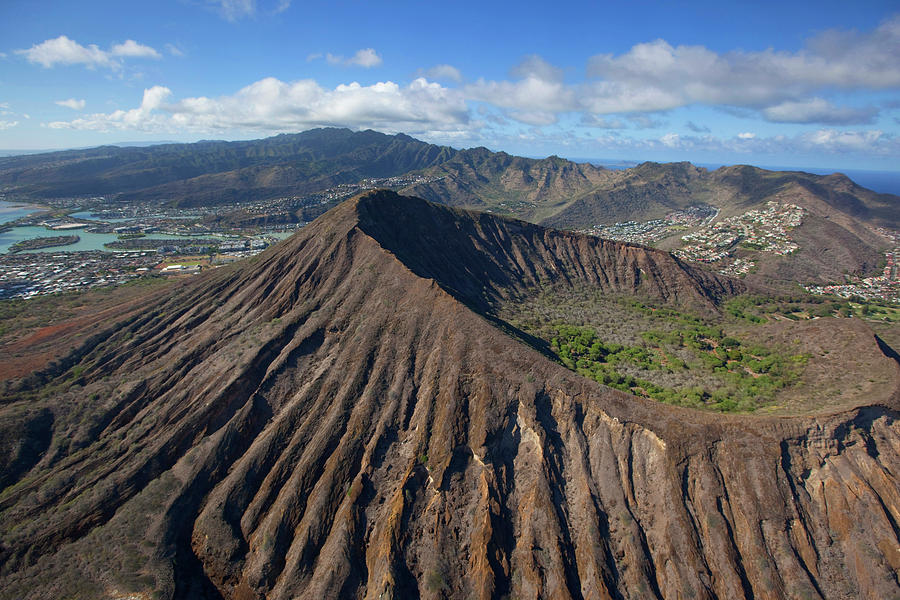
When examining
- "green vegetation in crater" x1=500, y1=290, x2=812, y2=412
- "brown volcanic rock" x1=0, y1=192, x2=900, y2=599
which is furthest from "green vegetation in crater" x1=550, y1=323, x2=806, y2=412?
"brown volcanic rock" x1=0, y1=192, x2=900, y2=599

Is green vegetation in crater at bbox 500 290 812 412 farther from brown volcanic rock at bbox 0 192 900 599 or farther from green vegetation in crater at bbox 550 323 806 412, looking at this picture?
brown volcanic rock at bbox 0 192 900 599

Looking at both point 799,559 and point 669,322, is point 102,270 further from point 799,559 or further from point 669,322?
point 799,559

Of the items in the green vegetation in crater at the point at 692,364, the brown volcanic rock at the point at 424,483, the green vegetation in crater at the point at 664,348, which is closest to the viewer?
the brown volcanic rock at the point at 424,483

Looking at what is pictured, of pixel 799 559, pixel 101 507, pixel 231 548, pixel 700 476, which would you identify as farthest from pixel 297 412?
pixel 799 559

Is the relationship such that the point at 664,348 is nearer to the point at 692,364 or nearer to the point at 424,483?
the point at 692,364

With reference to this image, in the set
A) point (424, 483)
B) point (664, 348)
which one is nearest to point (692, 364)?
point (664, 348)

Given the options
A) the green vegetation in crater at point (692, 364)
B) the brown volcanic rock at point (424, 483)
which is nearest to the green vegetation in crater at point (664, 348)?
the green vegetation in crater at point (692, 364)

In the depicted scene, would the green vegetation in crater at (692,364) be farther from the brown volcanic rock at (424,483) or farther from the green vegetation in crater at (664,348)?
the brown volcanic rock at (424,483)

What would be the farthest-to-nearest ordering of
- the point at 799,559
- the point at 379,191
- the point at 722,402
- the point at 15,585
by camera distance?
the point at 379,191, the point at 722,402, the point at 799,559, the point at 15,585

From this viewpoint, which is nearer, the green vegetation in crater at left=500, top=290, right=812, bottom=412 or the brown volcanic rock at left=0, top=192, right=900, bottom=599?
the brown volcanic rock at left=0, top=192, right=900, bottom=599
